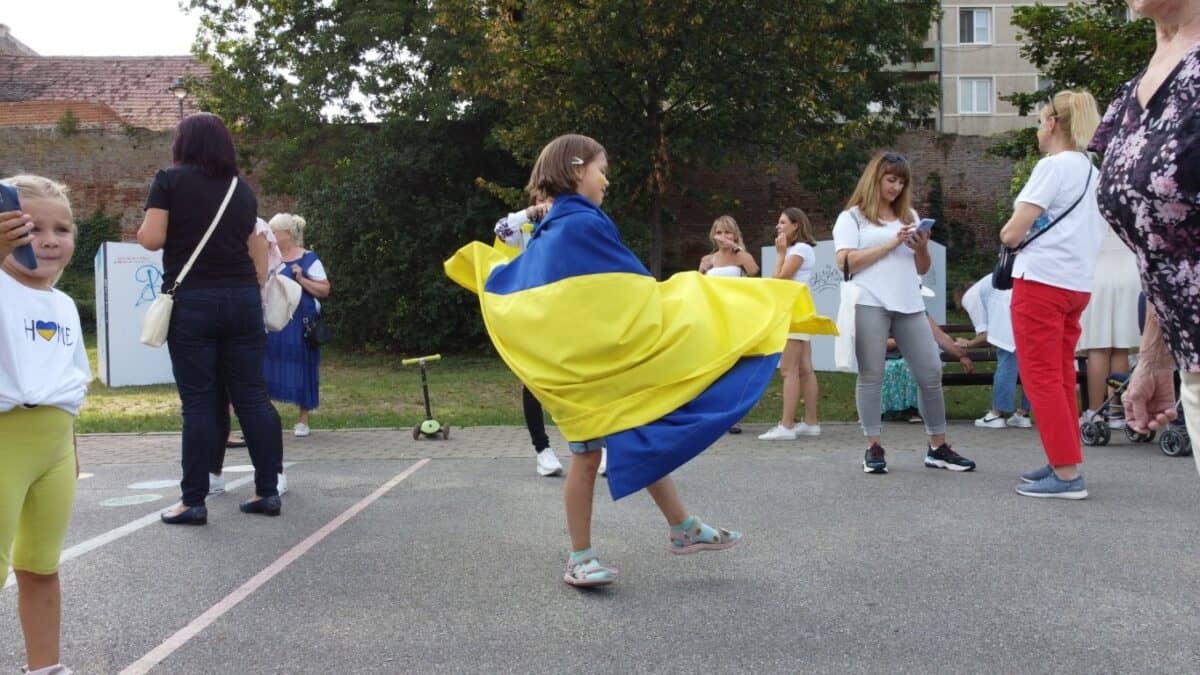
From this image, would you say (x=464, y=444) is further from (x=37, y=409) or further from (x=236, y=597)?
(x=37, y=409)

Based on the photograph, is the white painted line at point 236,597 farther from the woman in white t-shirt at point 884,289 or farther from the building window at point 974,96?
the building window at point 974,96

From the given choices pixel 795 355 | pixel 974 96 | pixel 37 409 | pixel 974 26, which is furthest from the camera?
pixel 974 96

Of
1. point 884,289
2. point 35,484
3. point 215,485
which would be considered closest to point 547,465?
point 215,485

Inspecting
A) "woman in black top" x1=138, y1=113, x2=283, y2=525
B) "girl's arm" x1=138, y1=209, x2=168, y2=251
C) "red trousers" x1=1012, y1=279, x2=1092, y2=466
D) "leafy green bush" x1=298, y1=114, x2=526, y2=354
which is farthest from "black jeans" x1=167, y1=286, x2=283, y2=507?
"leafy green bush" x1=298, y1=114, x2=526, y2=354

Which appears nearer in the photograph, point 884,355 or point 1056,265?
point 1056,265

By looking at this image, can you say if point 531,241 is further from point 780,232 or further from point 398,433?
point 398,433

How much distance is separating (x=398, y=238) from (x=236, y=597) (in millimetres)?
18221

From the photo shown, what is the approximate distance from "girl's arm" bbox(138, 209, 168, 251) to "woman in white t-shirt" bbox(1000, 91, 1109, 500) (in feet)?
14.7

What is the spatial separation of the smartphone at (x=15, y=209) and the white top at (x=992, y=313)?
799 centimetres

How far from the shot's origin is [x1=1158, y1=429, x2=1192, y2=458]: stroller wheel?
23.2ft

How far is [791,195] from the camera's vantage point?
27.5 m

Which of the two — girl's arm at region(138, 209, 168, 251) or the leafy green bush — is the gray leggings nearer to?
girl's arm at region(138, 209, 168, 251)

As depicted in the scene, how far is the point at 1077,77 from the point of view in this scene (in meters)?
23.5

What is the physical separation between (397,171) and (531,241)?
726 inches
